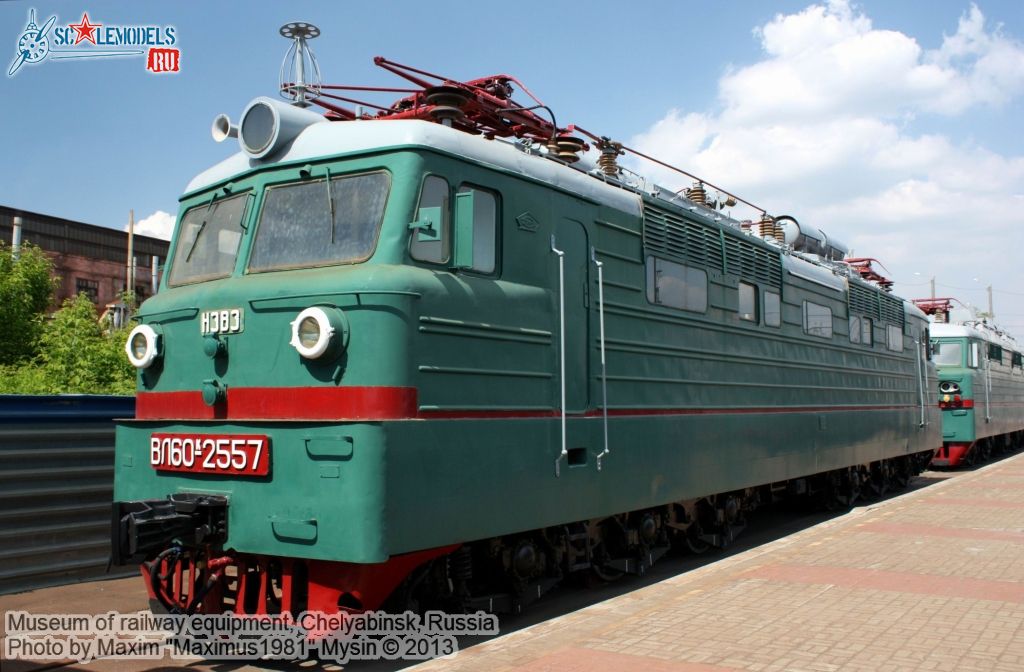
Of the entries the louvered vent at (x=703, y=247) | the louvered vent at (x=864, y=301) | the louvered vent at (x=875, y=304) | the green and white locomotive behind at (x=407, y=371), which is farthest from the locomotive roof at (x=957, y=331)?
the green and white locomotive behind at (x=407, y=371)

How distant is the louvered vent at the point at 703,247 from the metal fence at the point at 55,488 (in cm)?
488

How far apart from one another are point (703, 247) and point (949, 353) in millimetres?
15368

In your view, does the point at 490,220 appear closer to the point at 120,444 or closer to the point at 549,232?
the point at 549,232

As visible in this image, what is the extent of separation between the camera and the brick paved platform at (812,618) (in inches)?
205

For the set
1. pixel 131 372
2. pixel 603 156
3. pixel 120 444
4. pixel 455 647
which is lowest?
pixel 455 647

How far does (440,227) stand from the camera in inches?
223

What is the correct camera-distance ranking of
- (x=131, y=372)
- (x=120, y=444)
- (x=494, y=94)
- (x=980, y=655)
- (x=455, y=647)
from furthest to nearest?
(x=131, y=372), (x=494, y=94), (x=120, y=444), (x=455, y=647), (x=980, y=655)

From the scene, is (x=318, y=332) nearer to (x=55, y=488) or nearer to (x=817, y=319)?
(x=55, y=488)

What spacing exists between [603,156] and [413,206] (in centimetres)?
349

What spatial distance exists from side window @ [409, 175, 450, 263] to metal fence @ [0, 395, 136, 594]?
126 inches

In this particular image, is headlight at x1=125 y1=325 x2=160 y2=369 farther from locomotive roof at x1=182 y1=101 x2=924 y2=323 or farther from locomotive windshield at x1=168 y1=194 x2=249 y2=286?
locomotive roof at x1=182 y1=101 x2=924 y2=323

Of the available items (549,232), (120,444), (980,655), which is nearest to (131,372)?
(120,444)

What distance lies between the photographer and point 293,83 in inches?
273

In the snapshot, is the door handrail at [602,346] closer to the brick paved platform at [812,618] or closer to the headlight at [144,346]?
the brick paved platform at [812,618]
